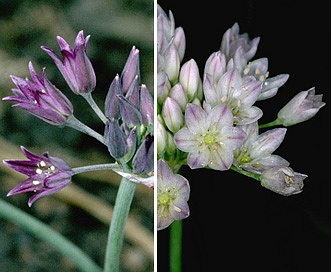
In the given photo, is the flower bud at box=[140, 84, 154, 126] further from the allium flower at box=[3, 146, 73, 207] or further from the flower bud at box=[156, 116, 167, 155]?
the allium flower at box=[3, 146, 73, 207]

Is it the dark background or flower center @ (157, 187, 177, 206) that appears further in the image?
the dark background

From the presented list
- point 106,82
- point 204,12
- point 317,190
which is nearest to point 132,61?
point 106,82

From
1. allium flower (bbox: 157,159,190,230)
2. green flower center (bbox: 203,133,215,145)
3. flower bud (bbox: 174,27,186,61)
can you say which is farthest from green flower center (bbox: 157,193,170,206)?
flower bud (bbox: 174,27,186,61)

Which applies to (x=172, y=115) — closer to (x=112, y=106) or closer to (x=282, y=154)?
(x=112, y=106)

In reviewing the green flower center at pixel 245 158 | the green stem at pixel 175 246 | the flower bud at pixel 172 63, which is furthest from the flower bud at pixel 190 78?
the green stem at pixel 175 246

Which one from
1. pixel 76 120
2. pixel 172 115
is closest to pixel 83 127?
pixel 76 120

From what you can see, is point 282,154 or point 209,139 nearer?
point 209,139

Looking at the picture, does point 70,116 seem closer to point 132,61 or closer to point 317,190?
point 132,61
